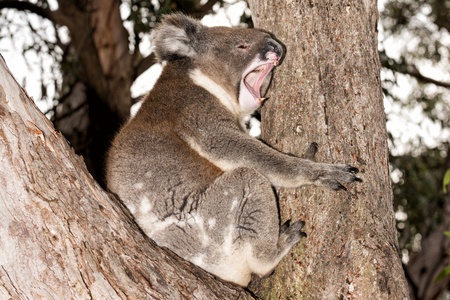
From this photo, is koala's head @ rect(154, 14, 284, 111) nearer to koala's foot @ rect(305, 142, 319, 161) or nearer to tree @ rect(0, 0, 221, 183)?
koala's foot @ rect(305, 142, 319, 161)

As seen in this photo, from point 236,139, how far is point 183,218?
0.49 m

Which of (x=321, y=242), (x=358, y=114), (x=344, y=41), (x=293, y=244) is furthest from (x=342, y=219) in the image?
(x=344, y=41)

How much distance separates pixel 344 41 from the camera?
2.32m

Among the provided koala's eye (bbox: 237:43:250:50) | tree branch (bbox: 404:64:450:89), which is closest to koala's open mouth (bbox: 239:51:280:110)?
koala's eye (bbox: 237:43:250:50)

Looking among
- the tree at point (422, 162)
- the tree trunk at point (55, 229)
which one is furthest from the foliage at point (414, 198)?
the tree trunk at point (55, 229)

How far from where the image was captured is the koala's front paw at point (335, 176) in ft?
6.91

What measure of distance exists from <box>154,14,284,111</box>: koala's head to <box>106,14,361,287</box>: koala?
0.24 ft

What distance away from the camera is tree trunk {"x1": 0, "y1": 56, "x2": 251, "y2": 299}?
1551 mm

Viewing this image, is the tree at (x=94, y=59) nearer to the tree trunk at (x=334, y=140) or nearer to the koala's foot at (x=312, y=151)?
the tree trunk at (x=334, y=140)

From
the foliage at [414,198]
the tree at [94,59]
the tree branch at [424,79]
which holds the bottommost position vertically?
the foliage at [414,198]

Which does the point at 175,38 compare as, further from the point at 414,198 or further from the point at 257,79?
the point at 414,198

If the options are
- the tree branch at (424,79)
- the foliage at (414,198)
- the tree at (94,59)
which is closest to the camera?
the tree at (94,59)

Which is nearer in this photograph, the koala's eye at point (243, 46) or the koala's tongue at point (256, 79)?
the koala's tongue at point (256, 79)

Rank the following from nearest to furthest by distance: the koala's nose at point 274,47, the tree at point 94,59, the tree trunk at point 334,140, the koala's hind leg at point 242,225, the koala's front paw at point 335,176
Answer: the tree trunk at point 334,140, the koala's front paw at point 335,176, the koala's hind leg at point 242,225, the koala's nose at point 274,47, the tree at point 94,59
